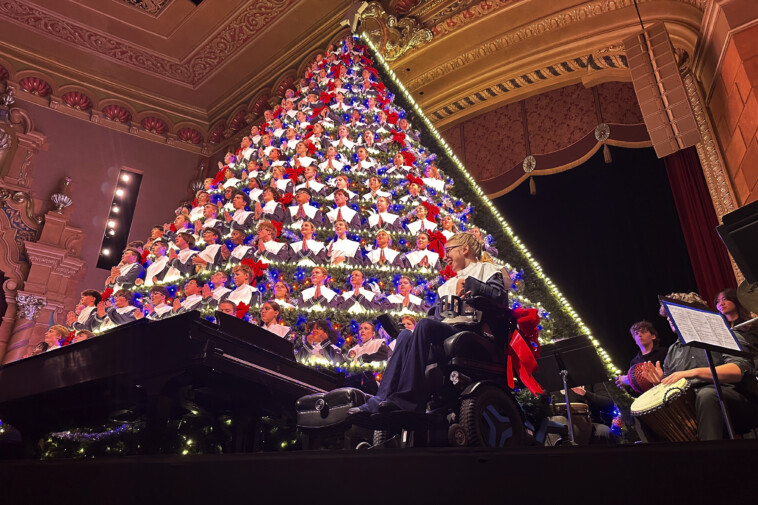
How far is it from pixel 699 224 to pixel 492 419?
549 centimetres

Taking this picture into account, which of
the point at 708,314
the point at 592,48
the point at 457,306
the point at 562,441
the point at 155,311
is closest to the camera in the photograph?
the point at 708,314

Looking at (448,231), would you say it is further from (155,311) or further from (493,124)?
(493,124)

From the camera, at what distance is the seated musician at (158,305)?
5105 millimetres

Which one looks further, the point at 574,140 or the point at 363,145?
the point at 574,140

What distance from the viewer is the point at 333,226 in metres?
5.92

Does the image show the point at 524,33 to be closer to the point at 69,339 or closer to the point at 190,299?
the point at 190,299

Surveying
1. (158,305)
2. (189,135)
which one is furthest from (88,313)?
(189,135)

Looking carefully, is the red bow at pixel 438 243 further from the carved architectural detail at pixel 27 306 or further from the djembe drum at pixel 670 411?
the carved architectural detail at pixel 27 306

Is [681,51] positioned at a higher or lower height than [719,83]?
higher

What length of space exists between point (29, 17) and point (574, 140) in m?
10.6

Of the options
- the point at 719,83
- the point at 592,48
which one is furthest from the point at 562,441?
the point at 592,48

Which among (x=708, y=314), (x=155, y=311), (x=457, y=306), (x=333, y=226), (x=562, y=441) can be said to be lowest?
(x=562, y=441)

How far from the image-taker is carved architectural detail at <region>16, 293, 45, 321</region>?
854cm

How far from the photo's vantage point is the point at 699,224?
21.9ft
